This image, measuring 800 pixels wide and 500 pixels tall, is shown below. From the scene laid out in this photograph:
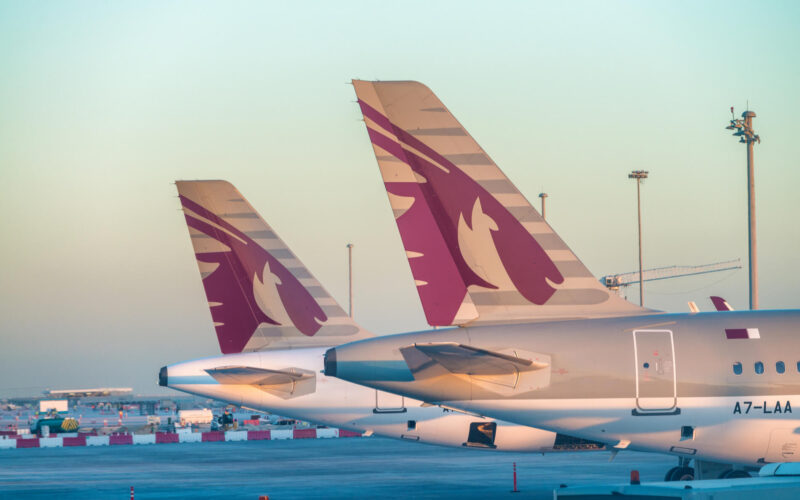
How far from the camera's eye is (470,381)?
23.1m

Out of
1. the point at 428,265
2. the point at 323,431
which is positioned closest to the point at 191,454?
the point at 323,431

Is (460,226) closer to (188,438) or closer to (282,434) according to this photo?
(188,438)

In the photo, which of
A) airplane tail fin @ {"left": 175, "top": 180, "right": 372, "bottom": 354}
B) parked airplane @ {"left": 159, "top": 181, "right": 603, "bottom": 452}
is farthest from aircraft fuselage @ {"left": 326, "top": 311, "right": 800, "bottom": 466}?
airplane tail fin @ {"left": 175, "top": 180, "right": 372, "bottom": 354}

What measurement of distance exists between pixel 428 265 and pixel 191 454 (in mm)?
32613

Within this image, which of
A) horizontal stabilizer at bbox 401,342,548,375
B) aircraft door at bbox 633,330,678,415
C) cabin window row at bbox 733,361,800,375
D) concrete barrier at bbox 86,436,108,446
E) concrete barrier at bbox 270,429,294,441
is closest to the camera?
horizontal stabilizer at bbox 401,342,548,375

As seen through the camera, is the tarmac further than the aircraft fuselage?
Yes

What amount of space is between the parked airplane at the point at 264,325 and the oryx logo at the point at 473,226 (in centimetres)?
998

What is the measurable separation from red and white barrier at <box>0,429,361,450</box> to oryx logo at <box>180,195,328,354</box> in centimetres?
2823

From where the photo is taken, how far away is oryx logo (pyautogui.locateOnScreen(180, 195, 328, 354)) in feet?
124

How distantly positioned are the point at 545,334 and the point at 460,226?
9.90 feet

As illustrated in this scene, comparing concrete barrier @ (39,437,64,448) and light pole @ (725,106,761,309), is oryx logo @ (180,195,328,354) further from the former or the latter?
concrete barrier @ (39,437,64,448)

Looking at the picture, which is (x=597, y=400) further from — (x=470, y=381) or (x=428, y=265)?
(x=428, y=265)

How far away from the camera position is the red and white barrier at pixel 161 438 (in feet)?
209

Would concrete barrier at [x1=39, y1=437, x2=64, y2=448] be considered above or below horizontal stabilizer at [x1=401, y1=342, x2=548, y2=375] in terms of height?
below
